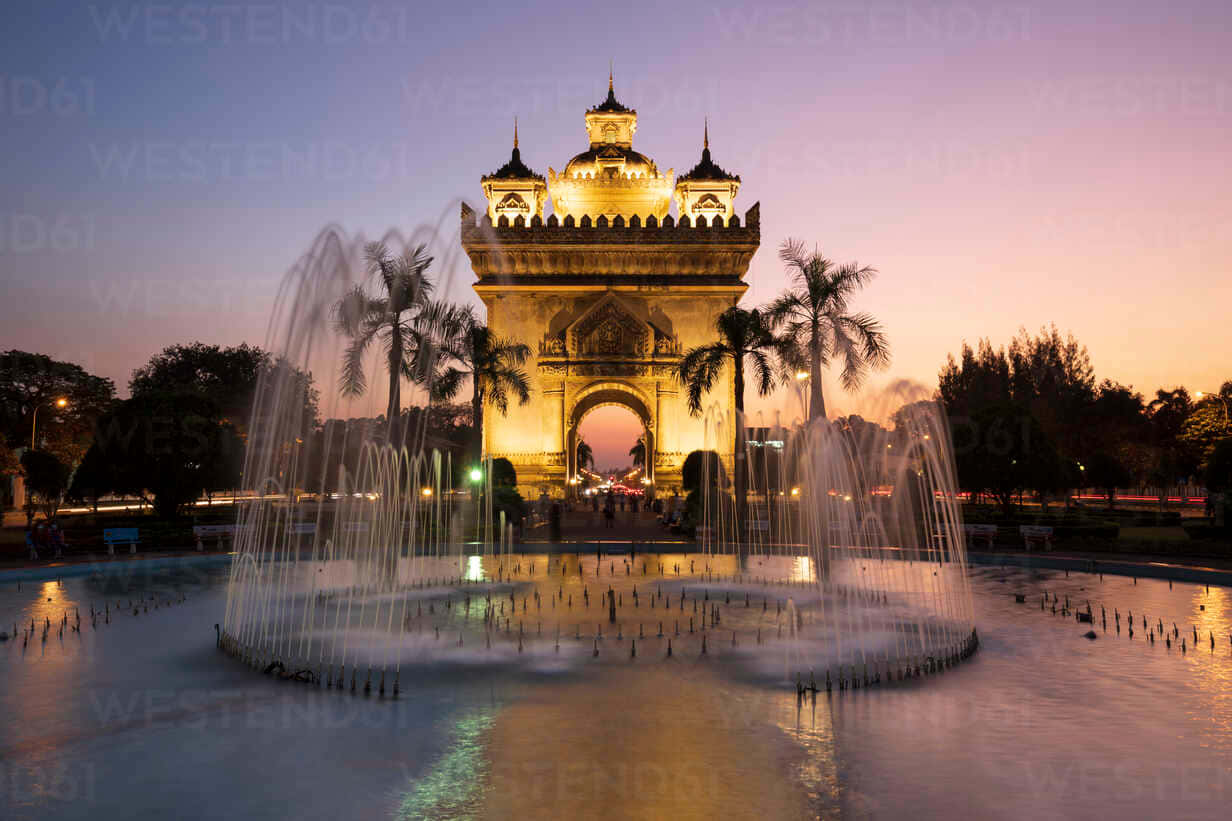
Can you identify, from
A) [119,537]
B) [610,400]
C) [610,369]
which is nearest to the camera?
[119,537]

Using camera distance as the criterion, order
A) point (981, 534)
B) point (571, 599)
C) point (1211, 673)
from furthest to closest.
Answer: point (981, 534), point (571, 599), point (1211, 673)

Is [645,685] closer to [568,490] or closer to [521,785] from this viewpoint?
[521,785]

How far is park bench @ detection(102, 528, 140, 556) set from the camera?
23078 mm

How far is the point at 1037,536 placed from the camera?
23781 millimetres

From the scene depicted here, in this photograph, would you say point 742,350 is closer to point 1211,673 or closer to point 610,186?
point 1211,673

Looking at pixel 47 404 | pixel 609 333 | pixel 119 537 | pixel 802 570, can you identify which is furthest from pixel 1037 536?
pixel 47 404

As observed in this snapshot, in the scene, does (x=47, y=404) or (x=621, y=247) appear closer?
(x=621, y=247)

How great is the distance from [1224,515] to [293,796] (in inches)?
1077

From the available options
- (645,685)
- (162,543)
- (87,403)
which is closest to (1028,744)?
(645,685)

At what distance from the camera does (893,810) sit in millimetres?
6168

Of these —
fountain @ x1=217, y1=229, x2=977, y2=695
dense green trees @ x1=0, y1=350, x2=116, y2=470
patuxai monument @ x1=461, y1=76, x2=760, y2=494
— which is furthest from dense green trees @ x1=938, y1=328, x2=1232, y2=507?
dense green trees @ x1=0, y1=350, x2=116, y2=470

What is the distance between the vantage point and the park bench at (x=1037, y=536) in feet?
77.0

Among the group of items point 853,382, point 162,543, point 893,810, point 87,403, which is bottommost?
point 893,810

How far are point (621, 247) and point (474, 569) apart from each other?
27810 mm
